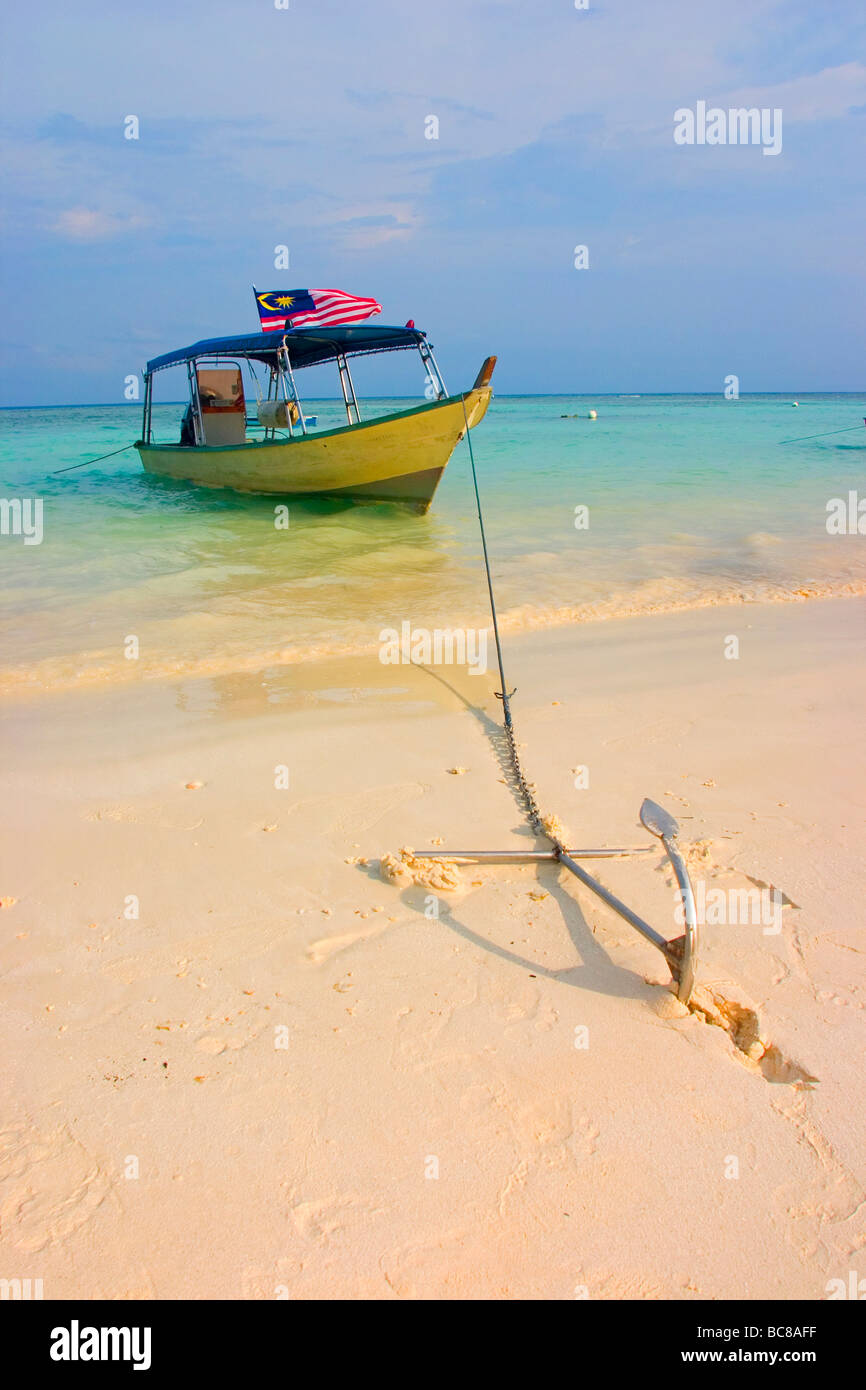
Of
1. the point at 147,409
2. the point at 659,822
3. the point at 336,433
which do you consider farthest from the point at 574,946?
the point at 147,409

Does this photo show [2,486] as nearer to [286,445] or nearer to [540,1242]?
[286,445]

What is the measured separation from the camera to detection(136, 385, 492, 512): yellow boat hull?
11.8m

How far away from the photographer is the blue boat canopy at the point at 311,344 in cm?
1213

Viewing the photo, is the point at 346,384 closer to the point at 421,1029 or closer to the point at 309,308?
the point at 309,308

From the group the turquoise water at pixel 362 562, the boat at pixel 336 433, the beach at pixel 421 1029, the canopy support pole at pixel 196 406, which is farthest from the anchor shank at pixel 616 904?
the canopy support pole at pixel 196 406

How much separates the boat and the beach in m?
8.30

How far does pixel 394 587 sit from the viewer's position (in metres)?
8.56

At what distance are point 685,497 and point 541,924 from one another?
13780mm

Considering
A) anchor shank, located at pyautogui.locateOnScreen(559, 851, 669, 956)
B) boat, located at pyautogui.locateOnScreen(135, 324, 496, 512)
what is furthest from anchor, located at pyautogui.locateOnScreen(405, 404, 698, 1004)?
boat, located at pyautogui.locateOnScreen(135, 324, 496, 512)

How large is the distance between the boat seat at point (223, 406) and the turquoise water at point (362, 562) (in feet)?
3.73

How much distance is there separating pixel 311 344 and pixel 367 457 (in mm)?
1908

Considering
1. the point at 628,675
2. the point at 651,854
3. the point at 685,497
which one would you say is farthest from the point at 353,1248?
the point at 685,497
